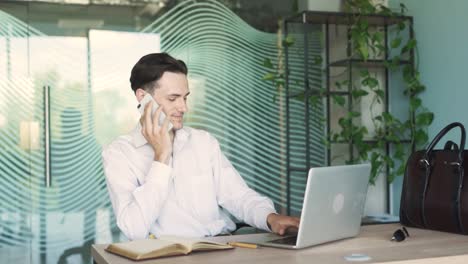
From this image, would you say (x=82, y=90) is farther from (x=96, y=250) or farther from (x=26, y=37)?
→ (x=96, y=250)

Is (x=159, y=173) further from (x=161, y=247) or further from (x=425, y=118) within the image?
(x=425, y=118)

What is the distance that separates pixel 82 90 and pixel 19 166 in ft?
1.96

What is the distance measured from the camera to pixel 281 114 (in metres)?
4.43

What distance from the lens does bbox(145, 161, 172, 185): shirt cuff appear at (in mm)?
2154

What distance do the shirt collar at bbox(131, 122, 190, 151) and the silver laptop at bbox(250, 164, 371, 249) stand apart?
659 mm

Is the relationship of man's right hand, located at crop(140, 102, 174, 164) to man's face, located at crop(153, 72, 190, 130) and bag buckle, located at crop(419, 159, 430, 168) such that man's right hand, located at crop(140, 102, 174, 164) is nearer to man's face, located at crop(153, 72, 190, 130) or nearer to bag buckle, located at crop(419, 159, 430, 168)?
man's face, located at crop(153, 72, 190, 130)

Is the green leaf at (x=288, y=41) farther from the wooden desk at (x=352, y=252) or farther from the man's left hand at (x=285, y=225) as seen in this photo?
the wooden desk at (x=352, y=252)

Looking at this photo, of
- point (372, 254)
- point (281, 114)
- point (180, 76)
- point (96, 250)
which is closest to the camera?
point (372, 254)

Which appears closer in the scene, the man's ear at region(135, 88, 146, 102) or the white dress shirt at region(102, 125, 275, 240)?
the white dress shirt at region(102, 125, 275, 240)

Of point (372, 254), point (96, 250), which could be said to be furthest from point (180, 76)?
point (372, 254)

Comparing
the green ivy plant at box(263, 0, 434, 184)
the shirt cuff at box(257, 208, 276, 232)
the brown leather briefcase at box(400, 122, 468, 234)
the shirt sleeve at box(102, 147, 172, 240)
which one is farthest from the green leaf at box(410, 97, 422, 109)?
the shirt sleeve at box(102, 147, 172, 240)

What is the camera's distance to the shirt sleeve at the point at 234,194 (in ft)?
7.95

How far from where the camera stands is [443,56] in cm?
379

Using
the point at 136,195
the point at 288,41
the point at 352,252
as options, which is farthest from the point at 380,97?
the point at 352,252
